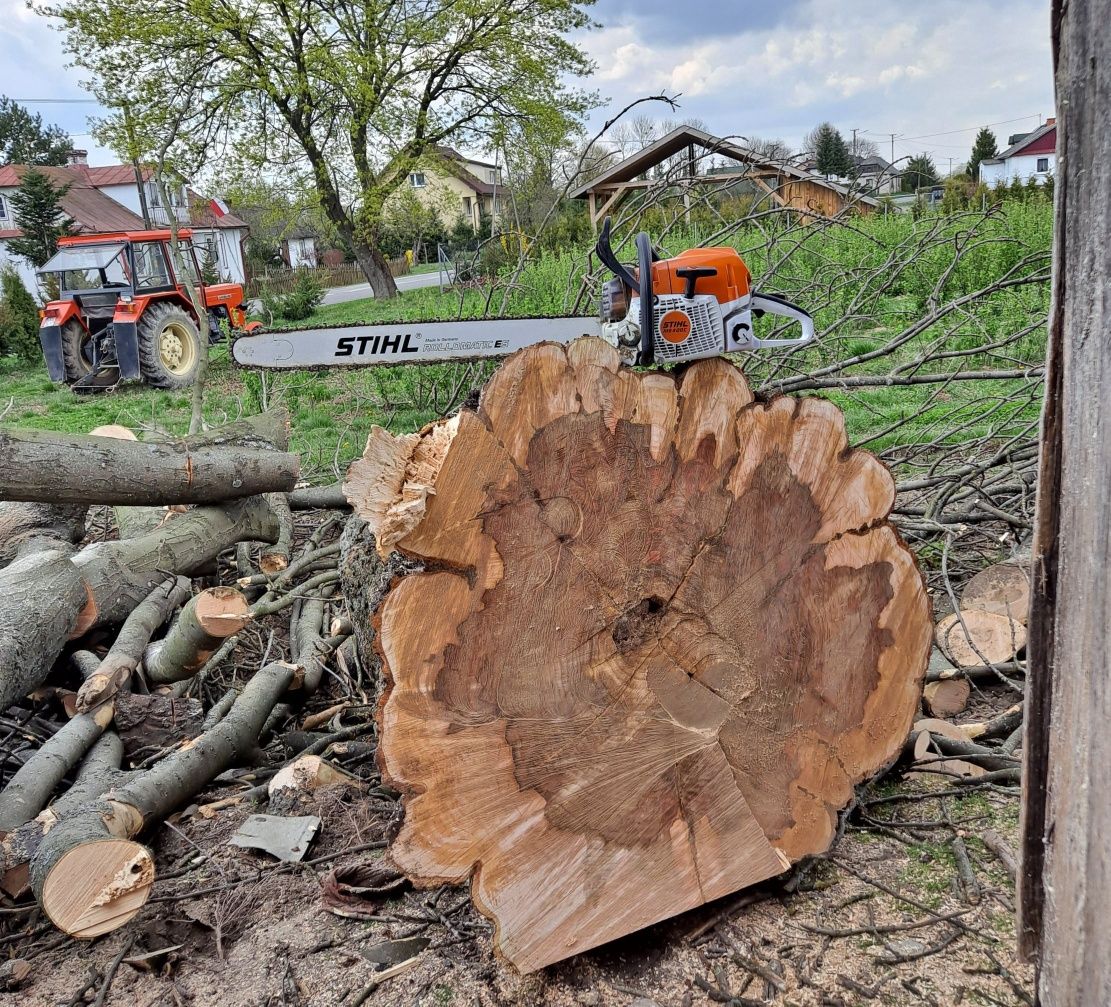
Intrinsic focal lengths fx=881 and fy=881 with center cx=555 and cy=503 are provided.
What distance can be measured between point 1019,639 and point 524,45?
1750 cm

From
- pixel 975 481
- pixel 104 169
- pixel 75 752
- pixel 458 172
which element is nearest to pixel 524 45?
pixel 458 172

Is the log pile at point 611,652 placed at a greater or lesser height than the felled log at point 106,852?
greater

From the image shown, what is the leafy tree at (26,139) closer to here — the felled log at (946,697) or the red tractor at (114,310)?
the red tractor at (114,310)

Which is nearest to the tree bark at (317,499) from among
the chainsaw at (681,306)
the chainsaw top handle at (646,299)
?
the chainsaw at (681,306)

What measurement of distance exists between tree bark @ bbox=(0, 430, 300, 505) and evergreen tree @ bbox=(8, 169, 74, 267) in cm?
1941

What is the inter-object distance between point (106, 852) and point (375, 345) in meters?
1.51

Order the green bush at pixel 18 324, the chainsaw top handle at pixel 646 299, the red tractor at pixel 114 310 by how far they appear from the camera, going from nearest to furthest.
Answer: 1. the chainsaw top handle at pixel 646 299
2. the red tractor at pixel 114 310
3. the green bush at pixel 18 324

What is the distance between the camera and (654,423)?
1.74 meters

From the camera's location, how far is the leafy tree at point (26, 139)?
39.6 m

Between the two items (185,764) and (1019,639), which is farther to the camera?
(1019,639)

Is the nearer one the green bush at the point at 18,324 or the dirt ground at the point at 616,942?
the dirt ground at the point at 616,942

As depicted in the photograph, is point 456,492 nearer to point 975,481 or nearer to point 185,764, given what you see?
point 185,764

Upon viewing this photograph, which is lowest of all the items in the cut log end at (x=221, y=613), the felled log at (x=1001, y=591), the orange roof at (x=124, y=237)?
the felled log at (x=1001, y=591)

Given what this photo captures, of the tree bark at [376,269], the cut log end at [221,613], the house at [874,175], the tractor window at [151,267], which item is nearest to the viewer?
the cut log end at [221,613]
